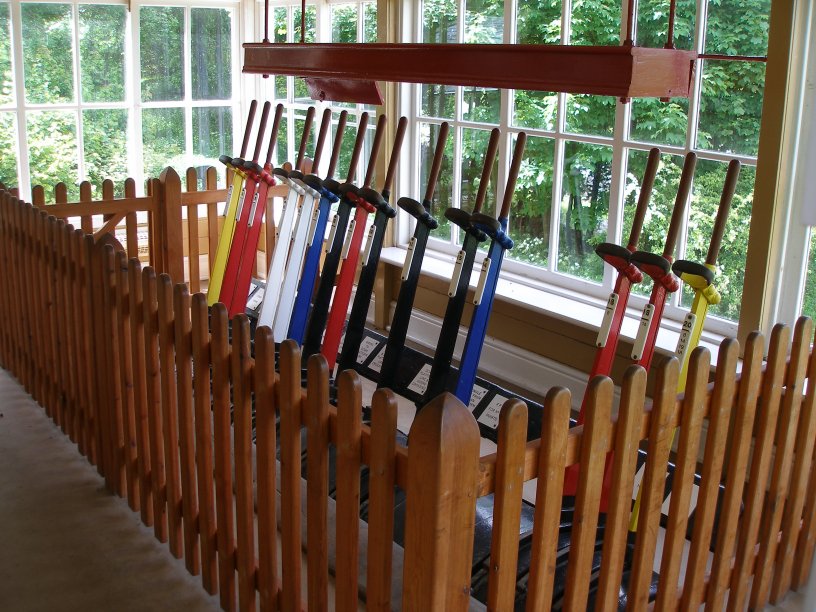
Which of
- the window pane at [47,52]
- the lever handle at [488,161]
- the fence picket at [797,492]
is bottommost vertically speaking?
the fence picket at [797,492]

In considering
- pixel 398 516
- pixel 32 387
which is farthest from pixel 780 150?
pixel 32 387

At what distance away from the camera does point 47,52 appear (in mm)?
5695

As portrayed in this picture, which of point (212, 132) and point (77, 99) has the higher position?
point (77, 99)

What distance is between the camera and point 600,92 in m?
1.99

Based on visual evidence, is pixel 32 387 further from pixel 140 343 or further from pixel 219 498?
pixel 219 498

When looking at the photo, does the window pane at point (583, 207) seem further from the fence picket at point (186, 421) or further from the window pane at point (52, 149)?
→ the window pane at point (52, 149)

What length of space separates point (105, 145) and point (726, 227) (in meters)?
4.25

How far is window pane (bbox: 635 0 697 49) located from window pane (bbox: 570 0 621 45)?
128mm

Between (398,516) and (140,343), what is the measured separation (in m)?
0.97

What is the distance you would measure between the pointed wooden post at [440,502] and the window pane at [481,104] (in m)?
3.19

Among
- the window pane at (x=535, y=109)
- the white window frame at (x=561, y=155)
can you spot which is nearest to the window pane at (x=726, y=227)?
the white window frame at (x=561, y=155)

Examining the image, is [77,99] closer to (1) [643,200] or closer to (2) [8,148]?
(2) [8,148]

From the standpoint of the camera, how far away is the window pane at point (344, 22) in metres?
5.55

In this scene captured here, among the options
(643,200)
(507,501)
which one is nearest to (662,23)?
(643,200)
